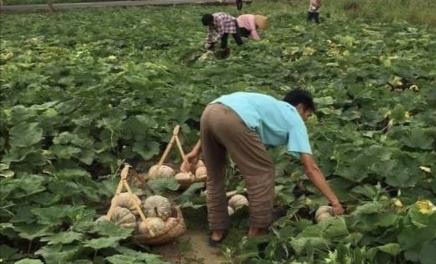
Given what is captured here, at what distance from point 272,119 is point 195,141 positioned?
2.39m

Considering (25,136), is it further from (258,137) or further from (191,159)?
(258,137)

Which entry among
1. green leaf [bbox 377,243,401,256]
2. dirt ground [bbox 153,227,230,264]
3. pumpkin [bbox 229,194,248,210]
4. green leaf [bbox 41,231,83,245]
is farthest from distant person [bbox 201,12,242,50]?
green leaf [bbox 377,243,401,256]

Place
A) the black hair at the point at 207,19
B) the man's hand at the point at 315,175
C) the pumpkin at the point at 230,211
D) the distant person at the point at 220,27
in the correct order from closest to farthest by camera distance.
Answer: the man's hand at the point at 315,175 → the pumpkin at the point at 230,211 → the black hair at the point at 207,19 → the distant person at the point at 220,27

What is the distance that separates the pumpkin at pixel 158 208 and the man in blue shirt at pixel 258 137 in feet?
1.44

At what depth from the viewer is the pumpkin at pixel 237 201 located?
17.4 ft

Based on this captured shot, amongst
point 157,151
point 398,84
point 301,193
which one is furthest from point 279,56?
point 301,193

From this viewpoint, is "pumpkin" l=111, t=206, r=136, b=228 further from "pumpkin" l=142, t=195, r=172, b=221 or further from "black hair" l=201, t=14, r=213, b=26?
"black hair" l=201, t=14, r=213, b=26

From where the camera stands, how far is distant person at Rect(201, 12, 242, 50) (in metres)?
11.5

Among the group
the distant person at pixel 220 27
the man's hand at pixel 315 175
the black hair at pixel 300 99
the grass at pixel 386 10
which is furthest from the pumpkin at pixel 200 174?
the grass at pixel 386 10

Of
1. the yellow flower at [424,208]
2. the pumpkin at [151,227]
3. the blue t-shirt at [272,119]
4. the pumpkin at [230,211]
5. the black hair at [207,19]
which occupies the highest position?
the blue t-shirt at [272,119]

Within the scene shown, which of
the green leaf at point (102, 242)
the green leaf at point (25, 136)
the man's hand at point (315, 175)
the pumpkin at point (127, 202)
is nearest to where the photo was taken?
the green leaf at point (102, 242)

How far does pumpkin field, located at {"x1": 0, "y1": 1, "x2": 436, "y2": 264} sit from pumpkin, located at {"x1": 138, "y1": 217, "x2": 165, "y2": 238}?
0.07 ft

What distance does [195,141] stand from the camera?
6922mm

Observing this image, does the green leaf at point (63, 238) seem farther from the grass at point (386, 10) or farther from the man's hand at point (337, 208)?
the grass at point (386, 10)
